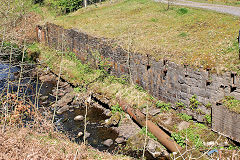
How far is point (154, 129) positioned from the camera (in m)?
11.0

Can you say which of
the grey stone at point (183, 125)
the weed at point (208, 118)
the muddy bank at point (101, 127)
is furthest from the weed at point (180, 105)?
the muddy bank at point (101, 127)

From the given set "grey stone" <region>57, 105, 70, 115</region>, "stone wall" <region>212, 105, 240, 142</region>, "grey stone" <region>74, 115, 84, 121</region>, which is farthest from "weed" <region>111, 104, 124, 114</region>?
"stone wall" <region>212, 105, 240, 142</region>

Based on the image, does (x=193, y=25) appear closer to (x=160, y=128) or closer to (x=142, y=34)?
(x=142, y=34)

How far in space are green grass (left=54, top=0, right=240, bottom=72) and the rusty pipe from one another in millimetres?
3083

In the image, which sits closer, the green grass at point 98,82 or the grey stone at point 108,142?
the grey stone at point 108,142

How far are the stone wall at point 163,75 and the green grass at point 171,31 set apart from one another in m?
0.40

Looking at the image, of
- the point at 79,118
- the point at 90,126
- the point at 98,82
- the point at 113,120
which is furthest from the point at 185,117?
the point at 98,82

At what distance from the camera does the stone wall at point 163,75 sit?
9.92 meters

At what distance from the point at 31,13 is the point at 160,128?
2352 centimetres

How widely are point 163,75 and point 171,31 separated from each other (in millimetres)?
4690

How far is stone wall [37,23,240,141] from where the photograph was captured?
32.6 ft

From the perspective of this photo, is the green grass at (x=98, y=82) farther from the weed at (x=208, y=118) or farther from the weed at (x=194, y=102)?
the weed at (x=208, y=118)

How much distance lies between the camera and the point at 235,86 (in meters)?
9.36

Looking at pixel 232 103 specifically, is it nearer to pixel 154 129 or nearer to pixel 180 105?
pixel 180 105
